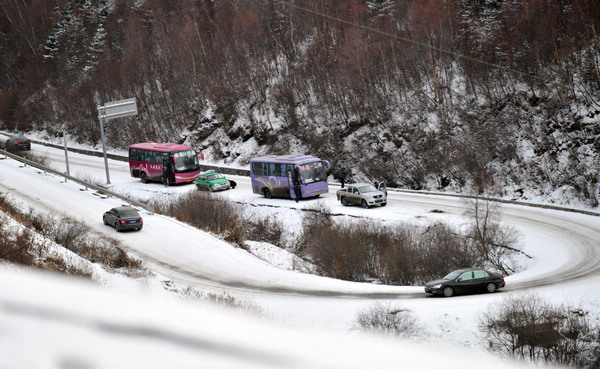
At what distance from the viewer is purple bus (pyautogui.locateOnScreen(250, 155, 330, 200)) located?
3391cm

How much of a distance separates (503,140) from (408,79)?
38.3ft

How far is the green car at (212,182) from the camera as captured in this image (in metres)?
38.1

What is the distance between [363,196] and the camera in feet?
102

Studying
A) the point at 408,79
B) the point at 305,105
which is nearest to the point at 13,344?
the point at 408,79

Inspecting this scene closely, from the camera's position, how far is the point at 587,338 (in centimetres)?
1522

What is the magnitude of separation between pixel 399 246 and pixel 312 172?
10.5 metres

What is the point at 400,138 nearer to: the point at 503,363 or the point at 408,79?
the point at 408,79

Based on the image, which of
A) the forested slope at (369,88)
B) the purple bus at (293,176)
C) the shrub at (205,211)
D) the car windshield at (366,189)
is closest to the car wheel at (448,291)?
the car windshield at (366,189)

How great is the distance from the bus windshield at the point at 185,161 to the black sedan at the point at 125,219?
1259 cm

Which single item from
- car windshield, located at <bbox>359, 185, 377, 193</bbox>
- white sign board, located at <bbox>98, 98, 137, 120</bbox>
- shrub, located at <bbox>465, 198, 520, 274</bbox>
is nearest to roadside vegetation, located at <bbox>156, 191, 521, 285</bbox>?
shrub, located at <bbox>465, 198, 520, 274</bbox>

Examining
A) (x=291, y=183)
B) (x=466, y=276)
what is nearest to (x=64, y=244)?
(x=466, y=276)

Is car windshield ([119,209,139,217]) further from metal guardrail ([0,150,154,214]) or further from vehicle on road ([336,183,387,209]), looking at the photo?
vehicle on road ([336,183,387,209])

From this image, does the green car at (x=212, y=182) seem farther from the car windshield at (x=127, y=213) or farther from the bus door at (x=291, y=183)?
the car windshield at (x=127, y=213)

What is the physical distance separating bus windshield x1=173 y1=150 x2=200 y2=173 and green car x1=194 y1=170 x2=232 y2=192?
82.3 inches
